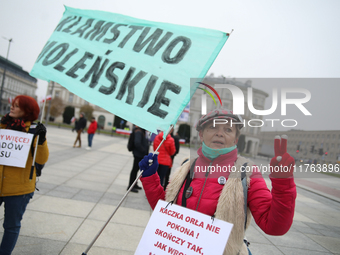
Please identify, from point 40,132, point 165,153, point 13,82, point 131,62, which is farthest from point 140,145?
point 13,82

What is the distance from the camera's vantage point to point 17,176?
242 centimetres

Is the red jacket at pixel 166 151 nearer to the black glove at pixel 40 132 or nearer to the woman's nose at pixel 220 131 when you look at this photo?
the black glove at pixel 40 132

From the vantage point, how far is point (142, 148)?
5527 millimetres

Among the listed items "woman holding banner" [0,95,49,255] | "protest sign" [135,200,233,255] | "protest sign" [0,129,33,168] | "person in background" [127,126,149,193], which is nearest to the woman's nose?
"protest sign" [135,200,233,255]

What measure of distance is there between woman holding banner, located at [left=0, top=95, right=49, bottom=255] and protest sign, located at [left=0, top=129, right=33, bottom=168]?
4cm

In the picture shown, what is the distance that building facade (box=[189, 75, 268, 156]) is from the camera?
1.58m

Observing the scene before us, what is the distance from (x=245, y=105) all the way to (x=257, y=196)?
57cm

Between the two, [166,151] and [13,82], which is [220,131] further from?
[13,82]

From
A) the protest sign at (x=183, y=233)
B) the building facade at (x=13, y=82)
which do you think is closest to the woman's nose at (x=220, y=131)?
the protest sign at (x=183, y=233)

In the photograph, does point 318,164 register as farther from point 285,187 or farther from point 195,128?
point 195,128

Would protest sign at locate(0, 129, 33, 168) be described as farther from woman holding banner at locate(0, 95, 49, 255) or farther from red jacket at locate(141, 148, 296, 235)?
red jacket at locate(141, 148, 296, 235)

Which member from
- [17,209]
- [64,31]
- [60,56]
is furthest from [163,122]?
[17,209]

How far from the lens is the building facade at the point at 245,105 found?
158 cm

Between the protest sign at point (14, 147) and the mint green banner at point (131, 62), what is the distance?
737mm
